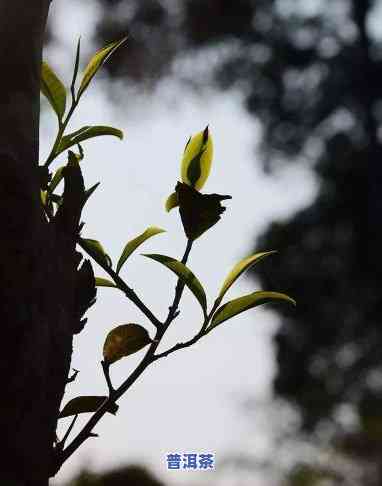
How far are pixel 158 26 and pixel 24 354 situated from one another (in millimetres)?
10281

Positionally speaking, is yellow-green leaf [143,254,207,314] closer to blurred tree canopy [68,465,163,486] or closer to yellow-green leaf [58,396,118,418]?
yellow-green leaf [58,396,118,418]

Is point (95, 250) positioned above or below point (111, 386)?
above

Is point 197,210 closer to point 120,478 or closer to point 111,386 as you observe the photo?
point 111,386

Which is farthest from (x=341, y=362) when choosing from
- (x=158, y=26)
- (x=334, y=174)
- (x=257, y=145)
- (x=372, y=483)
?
(x=158, y=26)

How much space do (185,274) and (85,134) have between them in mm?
186

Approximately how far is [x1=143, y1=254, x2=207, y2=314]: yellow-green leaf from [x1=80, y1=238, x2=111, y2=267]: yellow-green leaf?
0.14ft

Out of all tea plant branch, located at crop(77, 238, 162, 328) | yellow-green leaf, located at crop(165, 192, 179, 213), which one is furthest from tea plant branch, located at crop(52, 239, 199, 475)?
yellow-green leaf, located at crop(165, 192, 179, 213)

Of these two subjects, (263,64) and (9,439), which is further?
(263,64)

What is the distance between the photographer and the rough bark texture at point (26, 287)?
48cm

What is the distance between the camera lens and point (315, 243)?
10.4 m

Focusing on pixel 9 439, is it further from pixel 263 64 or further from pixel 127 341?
pixel 263 64

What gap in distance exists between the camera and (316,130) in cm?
1009

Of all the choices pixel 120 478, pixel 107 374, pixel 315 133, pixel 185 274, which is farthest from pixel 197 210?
pixel 315 133

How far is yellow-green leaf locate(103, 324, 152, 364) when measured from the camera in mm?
668
